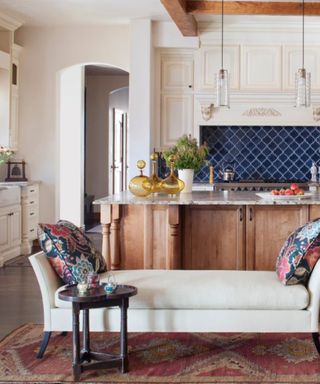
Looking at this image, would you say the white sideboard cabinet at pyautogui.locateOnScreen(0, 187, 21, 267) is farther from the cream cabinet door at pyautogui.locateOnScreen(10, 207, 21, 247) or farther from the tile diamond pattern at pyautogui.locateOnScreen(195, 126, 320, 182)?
the tile diamond pattern at pyautogui.locateOnScreen(195, 126, 320, 182)

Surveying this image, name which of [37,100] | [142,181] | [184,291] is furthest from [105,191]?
[184,291]

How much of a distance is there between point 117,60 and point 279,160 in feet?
7.93

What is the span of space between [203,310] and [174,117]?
4.66 metres

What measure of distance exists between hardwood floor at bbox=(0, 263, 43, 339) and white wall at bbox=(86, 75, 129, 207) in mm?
6060

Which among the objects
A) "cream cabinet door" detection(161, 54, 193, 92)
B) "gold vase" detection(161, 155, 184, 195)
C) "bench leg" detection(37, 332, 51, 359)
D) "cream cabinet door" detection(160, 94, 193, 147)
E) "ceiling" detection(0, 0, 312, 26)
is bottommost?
"bench leg" detection(37, 332, 51, 359)

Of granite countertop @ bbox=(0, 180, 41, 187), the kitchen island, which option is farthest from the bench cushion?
granite countertop @ bbox=(0, 180, 41, 187)

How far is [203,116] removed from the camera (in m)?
8.16

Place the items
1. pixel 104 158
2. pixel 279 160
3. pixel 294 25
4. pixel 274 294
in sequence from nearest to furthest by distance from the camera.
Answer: pixel 274 294
pixel 294 25
pixel 279 160
pixel 104 158

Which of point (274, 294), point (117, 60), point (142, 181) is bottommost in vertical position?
point (274, 294)

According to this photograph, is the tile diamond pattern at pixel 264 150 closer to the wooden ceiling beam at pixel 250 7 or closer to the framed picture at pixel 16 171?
the wooden ceiling beam at pixel 250 7

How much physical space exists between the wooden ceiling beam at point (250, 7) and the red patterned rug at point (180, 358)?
144 inches

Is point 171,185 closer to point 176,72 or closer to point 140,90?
point 140,90

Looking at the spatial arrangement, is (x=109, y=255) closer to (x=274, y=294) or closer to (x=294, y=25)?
(x=274, y=294)

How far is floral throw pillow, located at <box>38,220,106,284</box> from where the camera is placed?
154 inches
